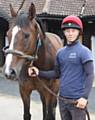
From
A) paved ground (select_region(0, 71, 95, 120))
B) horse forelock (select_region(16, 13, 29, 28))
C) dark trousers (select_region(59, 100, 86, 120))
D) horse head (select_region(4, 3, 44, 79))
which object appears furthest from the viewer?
paved ground (select_region(0, 71, 95, 120))

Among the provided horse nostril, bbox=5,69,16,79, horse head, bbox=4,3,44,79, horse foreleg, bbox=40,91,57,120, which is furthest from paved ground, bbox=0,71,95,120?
horse nostril, bbox=5,69,16,79

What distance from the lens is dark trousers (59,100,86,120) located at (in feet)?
12.3

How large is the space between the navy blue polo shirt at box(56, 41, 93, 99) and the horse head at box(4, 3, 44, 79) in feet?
1.66

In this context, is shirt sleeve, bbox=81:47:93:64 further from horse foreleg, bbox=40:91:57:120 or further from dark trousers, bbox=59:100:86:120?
horse foreleg, bbox=40:91:57:120

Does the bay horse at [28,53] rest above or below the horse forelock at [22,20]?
below

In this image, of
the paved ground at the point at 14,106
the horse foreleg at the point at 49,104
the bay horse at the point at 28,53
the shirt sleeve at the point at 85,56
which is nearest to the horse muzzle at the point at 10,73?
the bay horse at the point at 28,53

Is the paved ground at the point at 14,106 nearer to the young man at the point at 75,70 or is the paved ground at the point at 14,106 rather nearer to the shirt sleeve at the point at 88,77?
the young man at the point at 75,70

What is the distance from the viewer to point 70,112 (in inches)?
151

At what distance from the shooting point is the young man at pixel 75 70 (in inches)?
140

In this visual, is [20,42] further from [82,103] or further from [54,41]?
[54,41]

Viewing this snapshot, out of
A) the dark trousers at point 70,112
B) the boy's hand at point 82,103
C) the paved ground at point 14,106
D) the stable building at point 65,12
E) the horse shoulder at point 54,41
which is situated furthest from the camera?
the stable building at point 65,12

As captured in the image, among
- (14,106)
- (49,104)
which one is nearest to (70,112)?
(49,104)

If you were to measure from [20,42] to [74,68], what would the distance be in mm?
748

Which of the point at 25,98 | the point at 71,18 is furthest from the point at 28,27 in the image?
the point at 25,98
